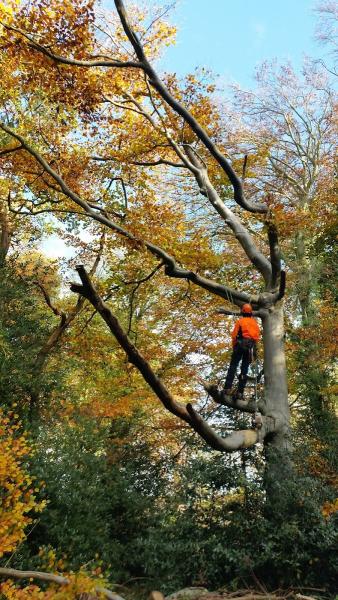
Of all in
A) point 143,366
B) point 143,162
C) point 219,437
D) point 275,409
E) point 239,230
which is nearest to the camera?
point 143,366

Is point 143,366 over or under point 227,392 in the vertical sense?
over

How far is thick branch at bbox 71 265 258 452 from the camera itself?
Answer: 5.18 m

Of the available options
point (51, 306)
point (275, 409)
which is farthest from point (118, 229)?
point (51, 306)

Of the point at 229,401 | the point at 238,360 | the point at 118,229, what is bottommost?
the point at 229,401

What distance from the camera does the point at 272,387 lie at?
9383 millimetres

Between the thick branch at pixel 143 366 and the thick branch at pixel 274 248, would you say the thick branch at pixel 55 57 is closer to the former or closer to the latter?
the thick branch at pixel 274 248

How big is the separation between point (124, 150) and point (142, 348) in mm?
6193

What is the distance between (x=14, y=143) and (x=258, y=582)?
37.1ft

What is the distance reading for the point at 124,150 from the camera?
11.2m

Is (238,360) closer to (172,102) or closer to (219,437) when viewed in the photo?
(219,437)

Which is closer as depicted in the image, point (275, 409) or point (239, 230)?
point (275, 409)

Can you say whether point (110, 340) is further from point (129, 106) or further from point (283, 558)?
point (283, 558)

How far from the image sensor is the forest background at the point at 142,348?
7.53 meters

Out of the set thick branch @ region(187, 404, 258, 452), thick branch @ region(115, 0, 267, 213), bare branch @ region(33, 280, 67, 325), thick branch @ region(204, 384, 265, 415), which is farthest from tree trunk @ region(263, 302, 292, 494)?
bare branch @ region(33, 280, 67, 325)
